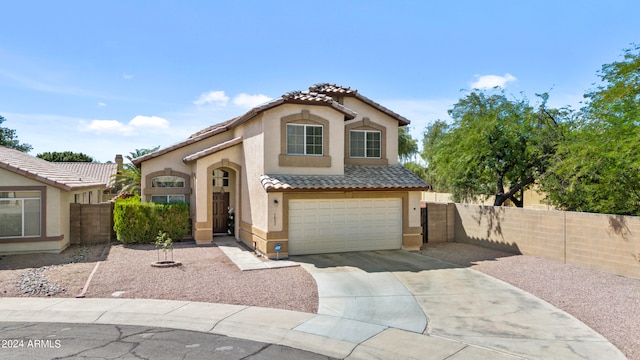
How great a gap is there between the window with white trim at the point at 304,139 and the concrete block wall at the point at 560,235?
23.8ft

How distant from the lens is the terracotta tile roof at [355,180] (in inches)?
624

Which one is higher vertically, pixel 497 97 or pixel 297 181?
pixel 497 97

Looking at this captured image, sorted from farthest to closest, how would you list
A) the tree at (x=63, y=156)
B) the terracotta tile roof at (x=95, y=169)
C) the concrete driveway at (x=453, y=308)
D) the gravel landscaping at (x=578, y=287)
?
the tree at (x=63, y=156), the terracotta tile roof at (x=95, y=169), the gravel landscaping at (x=578, y=287), the concrete driveway at (x=453, y=308)

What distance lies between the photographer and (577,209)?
1697 cm

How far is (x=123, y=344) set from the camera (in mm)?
7984

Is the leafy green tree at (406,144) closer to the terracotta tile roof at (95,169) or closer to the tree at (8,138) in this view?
the terracotta tile roof at (95,169)

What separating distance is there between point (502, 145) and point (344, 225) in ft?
29.6

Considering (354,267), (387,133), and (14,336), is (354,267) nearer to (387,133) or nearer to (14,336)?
(387,133)

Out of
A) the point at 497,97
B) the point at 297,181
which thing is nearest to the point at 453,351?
the point at 297,181

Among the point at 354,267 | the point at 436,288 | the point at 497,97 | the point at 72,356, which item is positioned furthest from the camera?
the point at 497,97

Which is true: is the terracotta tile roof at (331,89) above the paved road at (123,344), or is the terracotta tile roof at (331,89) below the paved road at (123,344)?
above

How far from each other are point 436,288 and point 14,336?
10.2 m

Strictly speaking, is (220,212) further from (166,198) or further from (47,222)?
(47,222)

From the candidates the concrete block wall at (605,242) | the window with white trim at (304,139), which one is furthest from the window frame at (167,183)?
the concrete block wall at (605,242)
